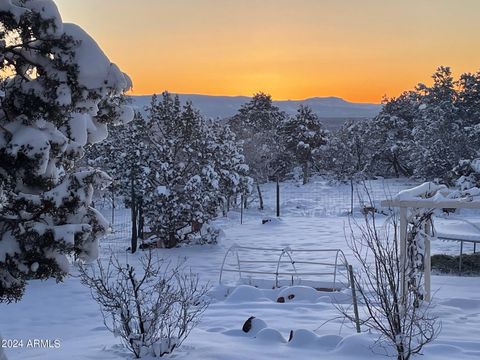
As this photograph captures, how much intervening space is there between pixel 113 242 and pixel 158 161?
469cm

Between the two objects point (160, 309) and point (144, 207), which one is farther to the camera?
point (144, 207)

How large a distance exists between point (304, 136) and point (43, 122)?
1759 inches

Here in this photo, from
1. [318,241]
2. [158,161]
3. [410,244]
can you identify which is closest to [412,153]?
[318,241]

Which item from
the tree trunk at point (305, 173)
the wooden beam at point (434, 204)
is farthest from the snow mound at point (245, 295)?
the tree trunk at point (305, 173)

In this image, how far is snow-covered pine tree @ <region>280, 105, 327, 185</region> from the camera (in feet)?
156

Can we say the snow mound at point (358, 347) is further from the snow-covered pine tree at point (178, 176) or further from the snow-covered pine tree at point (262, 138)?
the snow-covered pine tree at point (262, 138)

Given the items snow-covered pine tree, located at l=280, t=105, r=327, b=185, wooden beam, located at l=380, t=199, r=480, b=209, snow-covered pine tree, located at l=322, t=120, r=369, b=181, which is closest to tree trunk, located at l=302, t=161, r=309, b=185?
snow-covered pine tree, located at l=280, t=105, r=327, b=185

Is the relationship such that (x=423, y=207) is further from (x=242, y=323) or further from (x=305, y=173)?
(x=305, y=173)

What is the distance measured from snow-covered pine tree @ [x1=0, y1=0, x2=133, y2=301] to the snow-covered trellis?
20.9 feet

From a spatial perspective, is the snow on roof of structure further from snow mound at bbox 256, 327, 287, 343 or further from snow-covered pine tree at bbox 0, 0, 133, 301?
snow-covered pine tree at bbox 0, 0, 133, 301

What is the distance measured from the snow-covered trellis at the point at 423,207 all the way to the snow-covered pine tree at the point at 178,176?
10.5 meters

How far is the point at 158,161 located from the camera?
20531 millimetres

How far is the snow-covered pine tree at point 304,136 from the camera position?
4753 cm

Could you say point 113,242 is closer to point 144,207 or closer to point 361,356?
point 144,207
